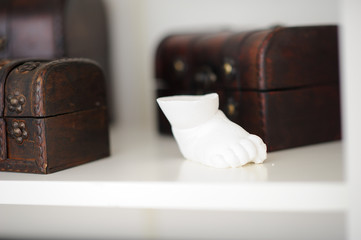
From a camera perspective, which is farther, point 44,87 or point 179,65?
point 179,65

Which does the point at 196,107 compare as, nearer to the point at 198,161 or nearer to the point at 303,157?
the point at 198,161

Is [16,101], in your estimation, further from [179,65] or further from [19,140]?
[179,65]

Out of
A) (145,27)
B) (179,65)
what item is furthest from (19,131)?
(145,27)

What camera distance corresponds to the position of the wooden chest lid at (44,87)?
77 centimetres

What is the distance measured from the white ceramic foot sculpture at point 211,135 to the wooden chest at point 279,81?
99 mm

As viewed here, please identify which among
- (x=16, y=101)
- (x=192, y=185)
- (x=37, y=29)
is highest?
(x=37, y=29)

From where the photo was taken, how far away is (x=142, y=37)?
1382 millimetres

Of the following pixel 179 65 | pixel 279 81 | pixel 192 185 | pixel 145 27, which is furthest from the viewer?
pixel 145 27

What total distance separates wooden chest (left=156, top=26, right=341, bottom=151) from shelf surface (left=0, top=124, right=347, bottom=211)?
60 mm

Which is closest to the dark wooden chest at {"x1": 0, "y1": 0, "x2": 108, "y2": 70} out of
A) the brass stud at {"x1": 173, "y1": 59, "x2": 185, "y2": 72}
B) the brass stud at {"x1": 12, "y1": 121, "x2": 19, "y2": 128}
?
the brass stud at {"x1": 173, "y1": 59, "x2": 185, "y2": 72}

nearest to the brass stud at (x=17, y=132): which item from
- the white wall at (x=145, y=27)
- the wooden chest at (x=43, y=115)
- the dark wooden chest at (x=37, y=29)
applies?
the wooden chest at (x=43, y=115)

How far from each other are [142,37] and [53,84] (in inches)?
24.7

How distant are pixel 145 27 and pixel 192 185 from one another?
783 millimetres

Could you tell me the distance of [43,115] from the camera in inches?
30.3
